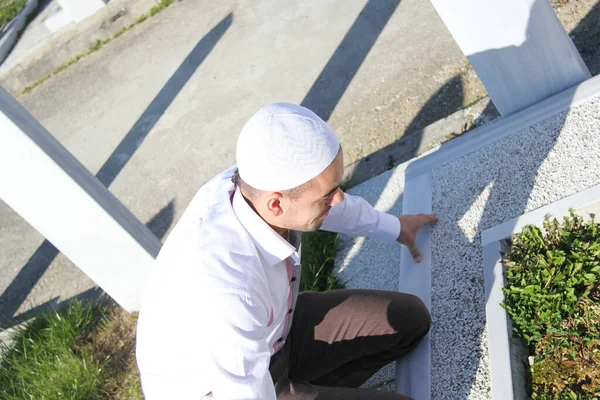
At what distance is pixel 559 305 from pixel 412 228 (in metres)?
0.88

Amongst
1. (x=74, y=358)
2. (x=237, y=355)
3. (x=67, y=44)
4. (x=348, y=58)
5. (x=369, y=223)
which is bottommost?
(x=348, y=58)

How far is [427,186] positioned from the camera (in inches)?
141

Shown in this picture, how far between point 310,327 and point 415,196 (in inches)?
45.9

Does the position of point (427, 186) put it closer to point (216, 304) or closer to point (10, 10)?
point (216, 304)

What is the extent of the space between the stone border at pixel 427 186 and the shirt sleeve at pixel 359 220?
0.89ft

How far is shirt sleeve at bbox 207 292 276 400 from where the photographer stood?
1.95 metres

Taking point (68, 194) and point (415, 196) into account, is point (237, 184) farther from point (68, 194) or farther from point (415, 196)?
point (68, 194)

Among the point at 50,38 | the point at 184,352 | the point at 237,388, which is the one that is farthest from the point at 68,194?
the point at 50,38

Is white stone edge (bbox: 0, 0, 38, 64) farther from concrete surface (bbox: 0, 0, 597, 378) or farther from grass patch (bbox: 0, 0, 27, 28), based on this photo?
concrete surface (bbox: 0, 0, 597, 378)

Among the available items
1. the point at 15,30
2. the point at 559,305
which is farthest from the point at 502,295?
the point at 15,30

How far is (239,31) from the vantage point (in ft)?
22.3

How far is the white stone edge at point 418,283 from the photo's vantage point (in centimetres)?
279

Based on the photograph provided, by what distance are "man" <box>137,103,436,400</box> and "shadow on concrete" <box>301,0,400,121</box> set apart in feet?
9.95

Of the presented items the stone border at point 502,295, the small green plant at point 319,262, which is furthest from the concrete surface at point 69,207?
the stone border at point 502,295
